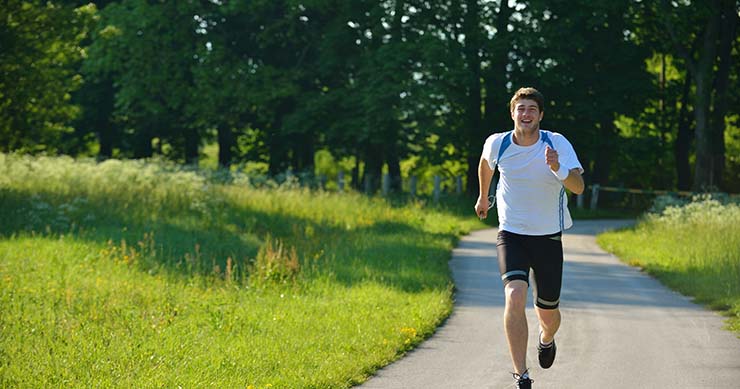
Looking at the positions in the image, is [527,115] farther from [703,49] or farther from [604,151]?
[604,151]

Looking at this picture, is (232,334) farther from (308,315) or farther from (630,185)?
(630,185)

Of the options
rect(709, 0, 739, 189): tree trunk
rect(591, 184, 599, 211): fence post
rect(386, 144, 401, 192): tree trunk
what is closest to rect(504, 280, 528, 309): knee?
rect(709, 0, 739, 189): tree trunk

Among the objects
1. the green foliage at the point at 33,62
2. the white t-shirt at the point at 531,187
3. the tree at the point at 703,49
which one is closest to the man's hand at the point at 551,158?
the white t-shirt at the point at 531,187

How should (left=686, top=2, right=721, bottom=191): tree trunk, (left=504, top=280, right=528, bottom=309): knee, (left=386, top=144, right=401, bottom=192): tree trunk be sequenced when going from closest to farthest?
1. (left=504, top=280, right=528, bottom=309): knee
2. (left=686, top=2, right=721, bottom=191): tree trunk
3. (left=386, top=144, right=401, bottom=192): tree trunk

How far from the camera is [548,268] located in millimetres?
7621

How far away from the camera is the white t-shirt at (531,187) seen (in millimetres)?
7375

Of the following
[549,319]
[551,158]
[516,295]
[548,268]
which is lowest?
[549,319]

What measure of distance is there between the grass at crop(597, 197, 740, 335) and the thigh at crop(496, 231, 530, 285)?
4.35 metres

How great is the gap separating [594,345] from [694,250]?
8.54m

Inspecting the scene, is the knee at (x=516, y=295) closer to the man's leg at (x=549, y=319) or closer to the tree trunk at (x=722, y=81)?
the man's leg at (x=549, y=319)

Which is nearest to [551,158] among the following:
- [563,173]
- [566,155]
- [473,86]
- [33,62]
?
[563,173]

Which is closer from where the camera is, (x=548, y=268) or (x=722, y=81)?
(x=548, y=268)

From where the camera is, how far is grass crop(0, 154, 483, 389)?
8234 mm

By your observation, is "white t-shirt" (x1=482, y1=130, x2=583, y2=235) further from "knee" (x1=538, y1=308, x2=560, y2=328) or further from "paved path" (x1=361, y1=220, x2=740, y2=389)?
"paved path" (x1=361, y1=220, x2=740, y2=389)
